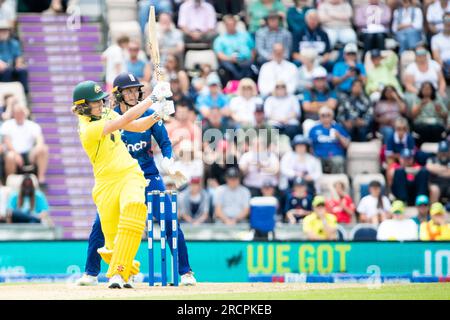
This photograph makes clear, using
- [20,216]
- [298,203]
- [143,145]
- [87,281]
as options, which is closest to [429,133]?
[298,203]

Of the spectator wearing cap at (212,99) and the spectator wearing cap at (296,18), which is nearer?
the spectator wearing cap at (212,99)

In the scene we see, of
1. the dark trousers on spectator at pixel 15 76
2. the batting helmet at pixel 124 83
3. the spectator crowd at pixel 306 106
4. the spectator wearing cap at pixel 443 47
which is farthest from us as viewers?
the spectator wearing cap at pixel 443 47

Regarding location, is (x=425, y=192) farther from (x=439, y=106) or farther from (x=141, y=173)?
(x=141, y=173)

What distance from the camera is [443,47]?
79.2ft

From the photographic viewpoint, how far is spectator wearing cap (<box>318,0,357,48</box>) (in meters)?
24.1

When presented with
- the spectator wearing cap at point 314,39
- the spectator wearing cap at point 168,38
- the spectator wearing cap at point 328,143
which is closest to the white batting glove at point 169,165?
the spectator wearing cap at point 328,143

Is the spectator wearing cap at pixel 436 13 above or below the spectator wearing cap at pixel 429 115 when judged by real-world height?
above

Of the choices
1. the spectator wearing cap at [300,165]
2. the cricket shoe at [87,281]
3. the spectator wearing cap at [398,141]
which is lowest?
the cricket shoe at [87,281]

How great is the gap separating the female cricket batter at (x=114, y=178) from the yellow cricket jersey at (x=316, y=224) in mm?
6024

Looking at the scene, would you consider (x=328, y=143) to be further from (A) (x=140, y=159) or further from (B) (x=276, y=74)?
(A) (x=140, y=159)

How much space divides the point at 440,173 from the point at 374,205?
4.63 ft

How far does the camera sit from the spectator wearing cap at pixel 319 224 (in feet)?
66.4

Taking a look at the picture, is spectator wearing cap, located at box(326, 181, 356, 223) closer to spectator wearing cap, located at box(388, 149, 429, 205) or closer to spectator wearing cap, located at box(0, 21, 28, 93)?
spectator wearing cap, located at box(388, 149, 429, 205)

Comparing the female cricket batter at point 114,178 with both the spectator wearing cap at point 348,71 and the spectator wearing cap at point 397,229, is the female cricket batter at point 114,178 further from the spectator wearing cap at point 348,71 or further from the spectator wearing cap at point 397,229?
the spectator wearing cap at point 348,71
